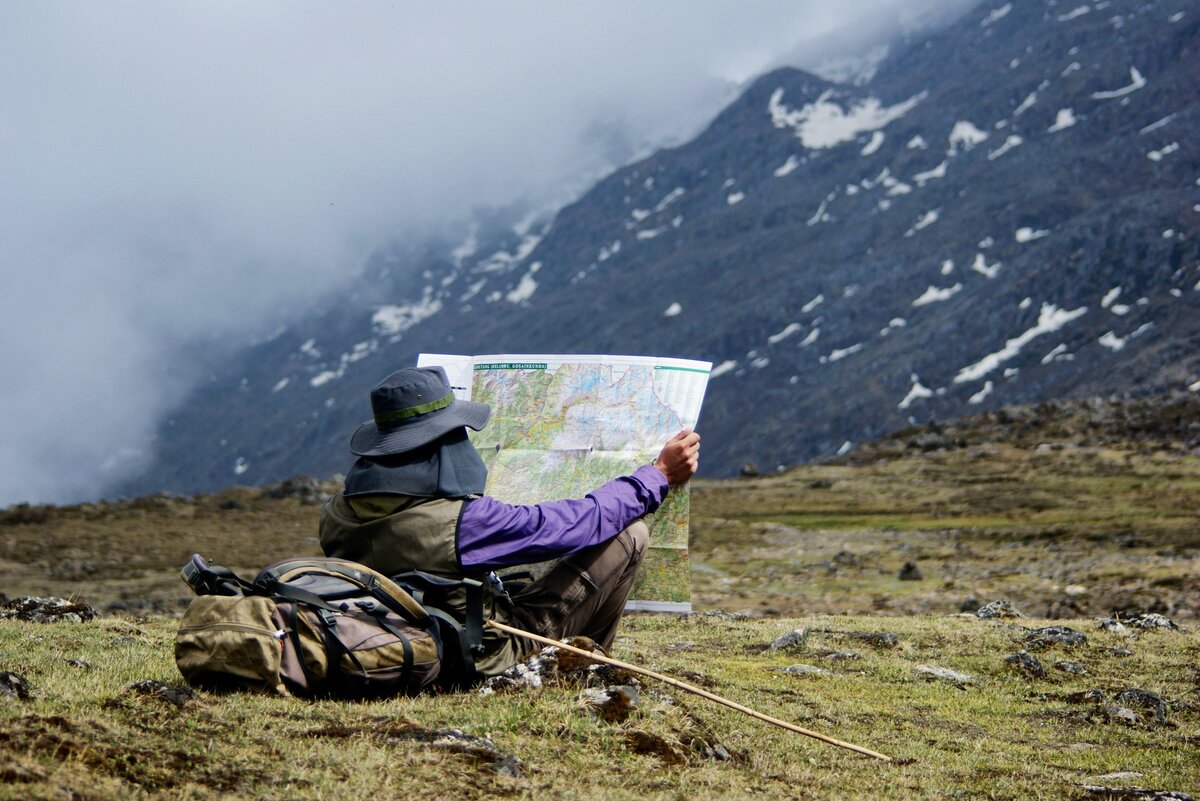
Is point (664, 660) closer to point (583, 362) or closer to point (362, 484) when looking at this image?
point (583, 362)

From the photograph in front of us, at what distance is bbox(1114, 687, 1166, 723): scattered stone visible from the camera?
1196 centimetres

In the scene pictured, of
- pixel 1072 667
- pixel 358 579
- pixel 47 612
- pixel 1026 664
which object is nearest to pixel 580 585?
pixel 358 579

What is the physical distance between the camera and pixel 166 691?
26.7ft

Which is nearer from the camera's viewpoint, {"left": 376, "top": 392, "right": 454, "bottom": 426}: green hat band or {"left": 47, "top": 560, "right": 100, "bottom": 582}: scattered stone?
{"left": 376, "top": 392, "right": 454, "bottom": 426}: green hat band

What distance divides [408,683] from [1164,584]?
2943 cm


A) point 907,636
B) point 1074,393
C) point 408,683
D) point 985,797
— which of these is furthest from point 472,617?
point 1074,393

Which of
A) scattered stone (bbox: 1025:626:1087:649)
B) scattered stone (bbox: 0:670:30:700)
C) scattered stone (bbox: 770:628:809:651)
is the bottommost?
scattered stone (bbox: 1025:626:1087:649)

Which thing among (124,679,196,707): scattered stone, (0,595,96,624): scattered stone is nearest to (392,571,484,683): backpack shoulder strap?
(124,679,196,707): scattered stone

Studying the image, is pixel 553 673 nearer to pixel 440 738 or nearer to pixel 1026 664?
pixel 440 738

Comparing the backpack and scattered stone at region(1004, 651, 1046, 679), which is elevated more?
the backpack

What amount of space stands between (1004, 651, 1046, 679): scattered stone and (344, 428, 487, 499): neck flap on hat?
8.49m

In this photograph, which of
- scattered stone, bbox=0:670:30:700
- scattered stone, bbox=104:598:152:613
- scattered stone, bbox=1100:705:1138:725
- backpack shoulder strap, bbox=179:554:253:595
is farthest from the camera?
scattered stone, bbox=104:598:152:613

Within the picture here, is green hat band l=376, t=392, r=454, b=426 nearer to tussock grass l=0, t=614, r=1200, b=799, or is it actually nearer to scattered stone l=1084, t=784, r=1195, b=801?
tussock grass l=0, t=614, r=1200, b=799

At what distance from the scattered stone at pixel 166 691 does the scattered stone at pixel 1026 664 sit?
1004 cm
